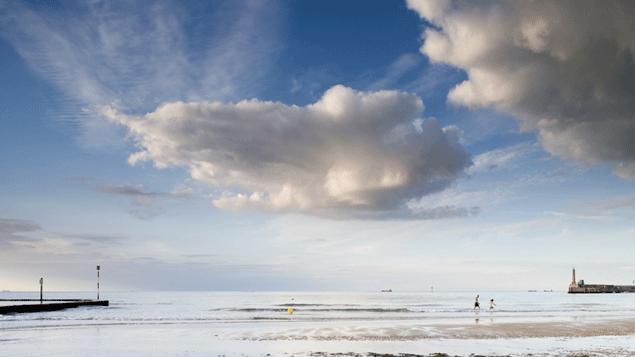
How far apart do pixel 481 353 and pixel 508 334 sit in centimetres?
1022

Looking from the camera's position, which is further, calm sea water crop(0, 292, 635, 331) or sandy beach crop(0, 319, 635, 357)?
calm sea water crop(0, 292, 635, 331)

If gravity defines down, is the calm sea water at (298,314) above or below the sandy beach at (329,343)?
below

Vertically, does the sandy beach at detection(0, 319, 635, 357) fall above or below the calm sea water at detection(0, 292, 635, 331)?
above

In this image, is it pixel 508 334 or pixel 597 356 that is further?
pixel 508 334

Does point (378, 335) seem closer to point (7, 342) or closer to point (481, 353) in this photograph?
point (481, 353)

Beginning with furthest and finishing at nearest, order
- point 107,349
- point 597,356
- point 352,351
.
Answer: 1. point 107,349
2. point 352,351
3. point 597,356

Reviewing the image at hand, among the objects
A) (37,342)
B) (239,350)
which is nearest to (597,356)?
(239,350)

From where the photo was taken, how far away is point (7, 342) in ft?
81.7

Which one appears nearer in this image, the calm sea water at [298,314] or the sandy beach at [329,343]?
the sandy beach at [329,343]

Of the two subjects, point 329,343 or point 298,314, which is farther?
point 298,314

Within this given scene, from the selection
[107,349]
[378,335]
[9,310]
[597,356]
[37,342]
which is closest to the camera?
[597,356]

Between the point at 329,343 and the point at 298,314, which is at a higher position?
the point at 329,343

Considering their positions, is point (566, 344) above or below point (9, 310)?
above

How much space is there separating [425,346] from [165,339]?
622 inches
